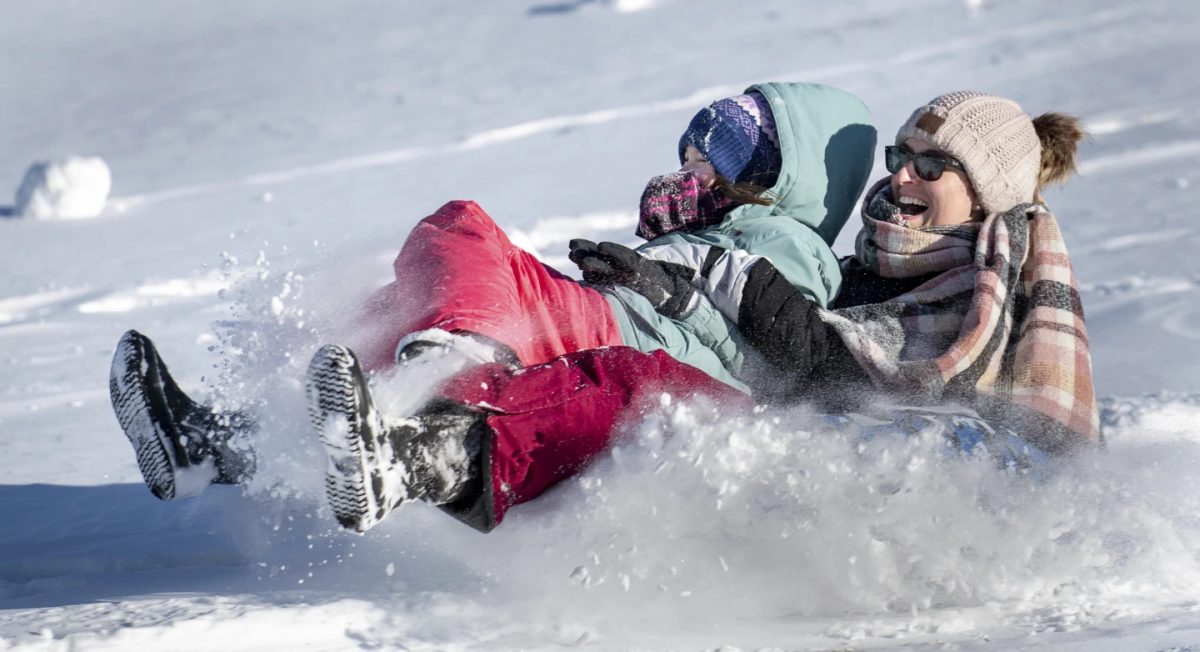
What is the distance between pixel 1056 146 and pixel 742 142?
0.72 m

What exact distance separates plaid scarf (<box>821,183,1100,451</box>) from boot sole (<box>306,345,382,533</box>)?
1120mm

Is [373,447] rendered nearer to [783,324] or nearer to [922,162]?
[783,324]

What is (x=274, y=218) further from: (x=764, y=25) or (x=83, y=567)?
(x=764, y=25)

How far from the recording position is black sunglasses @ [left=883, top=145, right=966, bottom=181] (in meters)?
2.79

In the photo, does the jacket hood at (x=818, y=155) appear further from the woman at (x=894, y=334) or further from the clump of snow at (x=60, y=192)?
the clump of snow at (x=60, y=192)

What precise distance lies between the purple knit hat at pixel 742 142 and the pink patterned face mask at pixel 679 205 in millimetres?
66

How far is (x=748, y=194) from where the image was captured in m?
2.95

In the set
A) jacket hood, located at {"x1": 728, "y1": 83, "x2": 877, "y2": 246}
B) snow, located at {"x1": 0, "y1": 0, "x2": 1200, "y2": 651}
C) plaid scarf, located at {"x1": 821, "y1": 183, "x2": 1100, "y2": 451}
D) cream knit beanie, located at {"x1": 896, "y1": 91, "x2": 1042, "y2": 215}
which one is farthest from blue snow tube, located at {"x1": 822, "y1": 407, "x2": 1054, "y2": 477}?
jacket hood, located at {"x1": 728, "y1": 83, "x2": 877, "y2": 246}

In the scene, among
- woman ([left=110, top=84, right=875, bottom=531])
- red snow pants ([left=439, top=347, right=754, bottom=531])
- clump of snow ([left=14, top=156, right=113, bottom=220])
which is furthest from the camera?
clump of snow ([left=14, top=156, right=113, bottom=220])

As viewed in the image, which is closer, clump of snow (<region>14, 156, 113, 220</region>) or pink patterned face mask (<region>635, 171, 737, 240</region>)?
pink patterned face mask (<region>635, 171, 737, 240</region>)

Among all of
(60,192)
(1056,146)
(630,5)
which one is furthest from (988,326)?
(630,5)

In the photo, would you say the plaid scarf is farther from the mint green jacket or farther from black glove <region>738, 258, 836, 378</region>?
the mint green jacket

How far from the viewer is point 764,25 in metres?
8.45

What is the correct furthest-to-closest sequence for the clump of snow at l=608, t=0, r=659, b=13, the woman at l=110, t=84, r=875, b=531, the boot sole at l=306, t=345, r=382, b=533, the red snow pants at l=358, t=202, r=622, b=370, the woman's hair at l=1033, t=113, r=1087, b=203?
the clump of snow at l=608, t=0, r=659, b=13, the woman's hair at l=1033, t=113, r=1087, b=203, the red snow pants at l=358, t=202, r=622, b=370, the woman at l=110, t=84, r=875, b=531, the boot sole at l=306, t=345, r=382, b=533
